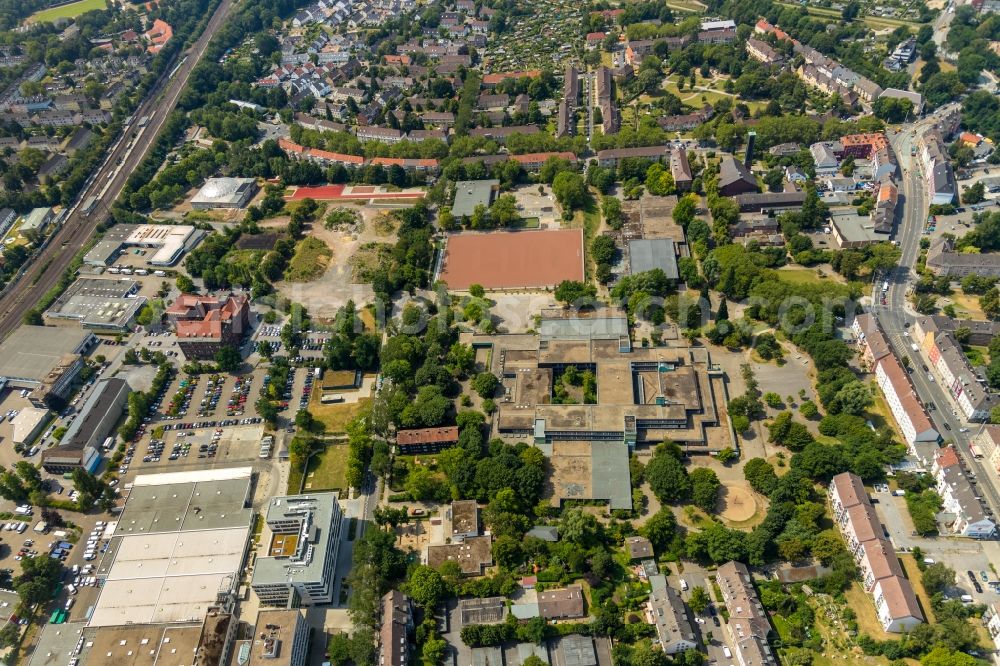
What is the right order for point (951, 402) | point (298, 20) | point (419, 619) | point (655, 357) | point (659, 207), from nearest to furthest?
point (419, 619) → point (951, 402) → point (655, 357) → point (659, 207) → point (298, 20)

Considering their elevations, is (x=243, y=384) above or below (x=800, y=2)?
below

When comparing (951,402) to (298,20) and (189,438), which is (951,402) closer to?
(189,438)

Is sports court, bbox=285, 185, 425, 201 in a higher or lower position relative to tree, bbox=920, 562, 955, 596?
higher

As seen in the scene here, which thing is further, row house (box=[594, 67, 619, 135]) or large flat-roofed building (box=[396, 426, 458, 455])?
row house (box=[594, 67, 619, 135])

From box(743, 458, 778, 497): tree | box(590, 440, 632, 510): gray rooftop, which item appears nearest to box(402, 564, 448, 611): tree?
box(590, 440, 632, 510): gray rooftop

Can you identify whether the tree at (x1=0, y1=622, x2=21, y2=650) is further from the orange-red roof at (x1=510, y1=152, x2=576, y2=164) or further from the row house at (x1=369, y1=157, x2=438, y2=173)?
the orange-red roof at (x1=510, y1=152, x2=576, y2=164)

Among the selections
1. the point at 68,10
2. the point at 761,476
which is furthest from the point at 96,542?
the point at 68,10

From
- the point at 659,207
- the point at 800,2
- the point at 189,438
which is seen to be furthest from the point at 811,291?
the point at 800,2

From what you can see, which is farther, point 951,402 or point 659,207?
point 659,207
